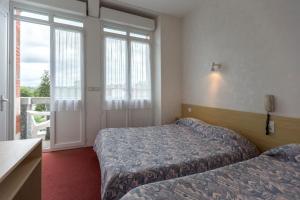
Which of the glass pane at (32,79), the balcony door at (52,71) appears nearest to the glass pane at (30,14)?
the balcony door at (52,71)

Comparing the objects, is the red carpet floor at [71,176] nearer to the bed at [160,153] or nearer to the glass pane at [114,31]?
the bed at [160,153]

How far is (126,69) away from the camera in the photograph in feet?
12.7

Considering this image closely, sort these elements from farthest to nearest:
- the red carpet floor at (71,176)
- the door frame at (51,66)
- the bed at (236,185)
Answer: the door frame at (51,66) → the red carpet floor at (71,176) → the bed at (236,185)

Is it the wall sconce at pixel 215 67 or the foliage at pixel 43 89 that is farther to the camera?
the foliage at pixel 43 89

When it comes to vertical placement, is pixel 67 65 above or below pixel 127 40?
below

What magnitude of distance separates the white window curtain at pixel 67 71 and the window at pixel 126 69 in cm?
54

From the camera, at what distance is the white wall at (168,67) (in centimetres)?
391

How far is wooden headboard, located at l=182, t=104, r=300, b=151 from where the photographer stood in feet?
6.83

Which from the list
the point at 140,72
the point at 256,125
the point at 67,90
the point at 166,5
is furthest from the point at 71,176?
the point at 166,5

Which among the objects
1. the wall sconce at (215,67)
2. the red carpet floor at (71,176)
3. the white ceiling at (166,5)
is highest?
the white ceiling at (166,5)

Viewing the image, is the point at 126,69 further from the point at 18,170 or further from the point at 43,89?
the point at 18,170

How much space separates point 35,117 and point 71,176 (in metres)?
1.93

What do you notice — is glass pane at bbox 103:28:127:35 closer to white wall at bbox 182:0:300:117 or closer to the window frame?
the window frame

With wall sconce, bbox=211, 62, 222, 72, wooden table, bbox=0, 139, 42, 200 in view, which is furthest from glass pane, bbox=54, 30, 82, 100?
wall sconce, bbox=211, 62, 222, 72
